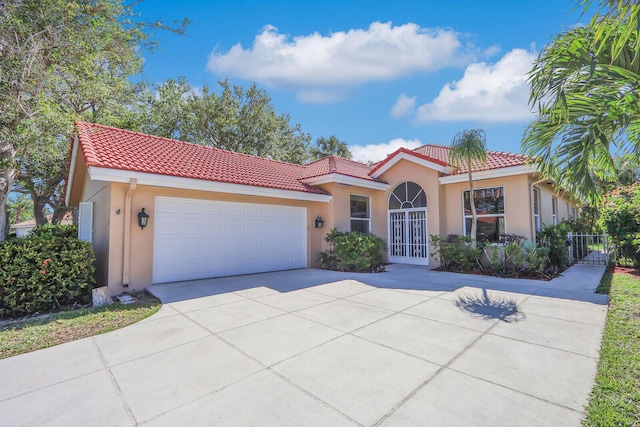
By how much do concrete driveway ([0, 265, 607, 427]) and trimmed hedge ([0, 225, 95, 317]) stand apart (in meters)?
2.64

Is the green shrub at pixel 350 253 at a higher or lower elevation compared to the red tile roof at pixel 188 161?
lower

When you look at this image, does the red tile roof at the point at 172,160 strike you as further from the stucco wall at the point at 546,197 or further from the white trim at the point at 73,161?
the stucco wall at the point at 546,197

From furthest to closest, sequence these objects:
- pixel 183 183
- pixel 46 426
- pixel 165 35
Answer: pixel 165 35 < pixel 183 183 < pixel 46 426

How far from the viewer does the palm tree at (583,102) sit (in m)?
4.70

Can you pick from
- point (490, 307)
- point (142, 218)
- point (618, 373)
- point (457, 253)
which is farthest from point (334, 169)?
point (618, 373)

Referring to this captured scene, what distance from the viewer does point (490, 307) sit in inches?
243

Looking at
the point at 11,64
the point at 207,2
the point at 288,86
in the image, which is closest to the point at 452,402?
the point at 11,64

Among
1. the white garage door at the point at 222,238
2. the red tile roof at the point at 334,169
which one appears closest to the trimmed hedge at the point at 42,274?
the white garage door at the point at 222,238

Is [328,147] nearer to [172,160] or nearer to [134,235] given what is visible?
[172,160]

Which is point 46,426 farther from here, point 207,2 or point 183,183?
point 207,2

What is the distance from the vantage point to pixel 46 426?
2639 mm

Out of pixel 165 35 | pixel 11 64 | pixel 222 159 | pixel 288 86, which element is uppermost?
pixel 288 86

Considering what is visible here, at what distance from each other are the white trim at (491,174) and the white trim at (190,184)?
5.25 m

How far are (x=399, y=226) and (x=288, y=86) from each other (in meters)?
11.9
